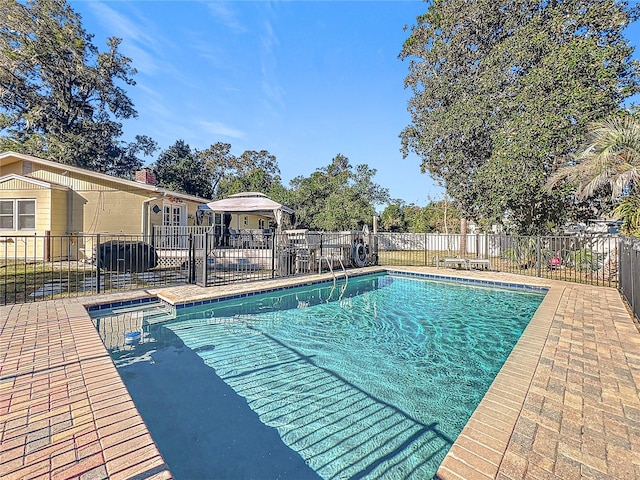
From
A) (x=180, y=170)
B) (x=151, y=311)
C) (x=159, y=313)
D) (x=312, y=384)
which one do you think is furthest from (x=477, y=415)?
(x=180, y=170)

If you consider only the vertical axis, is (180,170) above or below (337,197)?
above

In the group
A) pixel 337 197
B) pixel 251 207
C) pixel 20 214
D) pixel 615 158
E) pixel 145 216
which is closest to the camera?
pixel 615 158

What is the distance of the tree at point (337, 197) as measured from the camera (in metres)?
23.1

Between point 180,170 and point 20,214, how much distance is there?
17269 mm

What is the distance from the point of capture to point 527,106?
11070mm

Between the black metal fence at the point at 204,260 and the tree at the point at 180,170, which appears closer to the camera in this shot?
the black metal fence at the point at 204,260

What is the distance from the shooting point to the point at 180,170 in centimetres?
2758

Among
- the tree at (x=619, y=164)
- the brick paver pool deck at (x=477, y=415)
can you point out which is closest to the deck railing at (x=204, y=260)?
the tree at (x=619, y=164)

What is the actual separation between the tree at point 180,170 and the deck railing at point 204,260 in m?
15.2

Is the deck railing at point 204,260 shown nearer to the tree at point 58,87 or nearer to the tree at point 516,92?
the tree at point 516,92

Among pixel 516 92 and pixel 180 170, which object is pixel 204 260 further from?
pixel 180 170

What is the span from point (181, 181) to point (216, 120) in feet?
35.2

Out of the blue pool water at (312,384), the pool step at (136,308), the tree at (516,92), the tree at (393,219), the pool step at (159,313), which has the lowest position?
the blue pool water at (312,384)

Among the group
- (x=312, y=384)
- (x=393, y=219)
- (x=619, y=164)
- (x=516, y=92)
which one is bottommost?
(x=312, y=384)
